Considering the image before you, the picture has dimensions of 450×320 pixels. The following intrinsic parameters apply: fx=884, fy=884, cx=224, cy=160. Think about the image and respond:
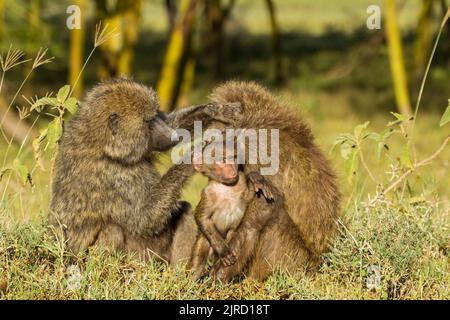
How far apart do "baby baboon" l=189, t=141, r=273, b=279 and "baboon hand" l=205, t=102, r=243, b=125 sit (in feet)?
0.94

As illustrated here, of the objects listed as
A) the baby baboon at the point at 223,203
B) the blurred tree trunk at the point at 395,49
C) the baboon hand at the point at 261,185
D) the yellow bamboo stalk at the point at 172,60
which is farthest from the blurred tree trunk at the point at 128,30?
the baboon hand at the point at 261,185

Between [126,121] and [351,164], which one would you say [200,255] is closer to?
[126,121]

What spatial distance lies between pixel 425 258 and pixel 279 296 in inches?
34.6

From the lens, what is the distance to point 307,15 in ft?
120

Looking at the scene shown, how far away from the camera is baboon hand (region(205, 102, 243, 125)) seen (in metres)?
4.47

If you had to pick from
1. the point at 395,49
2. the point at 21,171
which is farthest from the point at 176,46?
the point at 21,171

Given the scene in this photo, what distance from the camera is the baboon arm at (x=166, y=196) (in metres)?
4.56

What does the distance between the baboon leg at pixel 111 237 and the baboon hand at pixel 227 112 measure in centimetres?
78

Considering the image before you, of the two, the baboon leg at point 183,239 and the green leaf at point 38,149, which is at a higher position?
the green leaf at point 38,149

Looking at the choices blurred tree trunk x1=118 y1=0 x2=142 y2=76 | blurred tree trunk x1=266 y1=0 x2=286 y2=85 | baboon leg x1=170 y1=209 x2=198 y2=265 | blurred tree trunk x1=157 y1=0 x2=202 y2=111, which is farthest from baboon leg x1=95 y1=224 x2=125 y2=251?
blurred tree trunk x1=266 y1=0 x2=286 y2=85

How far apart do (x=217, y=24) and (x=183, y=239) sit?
11441 mm

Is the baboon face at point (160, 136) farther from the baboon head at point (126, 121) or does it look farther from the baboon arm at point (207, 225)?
the baboon arm at point (207, 225)

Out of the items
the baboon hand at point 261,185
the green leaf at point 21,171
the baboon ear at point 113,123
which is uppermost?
the baboon ear at point 113,123

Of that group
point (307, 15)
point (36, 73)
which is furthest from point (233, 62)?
point (307, 15)
